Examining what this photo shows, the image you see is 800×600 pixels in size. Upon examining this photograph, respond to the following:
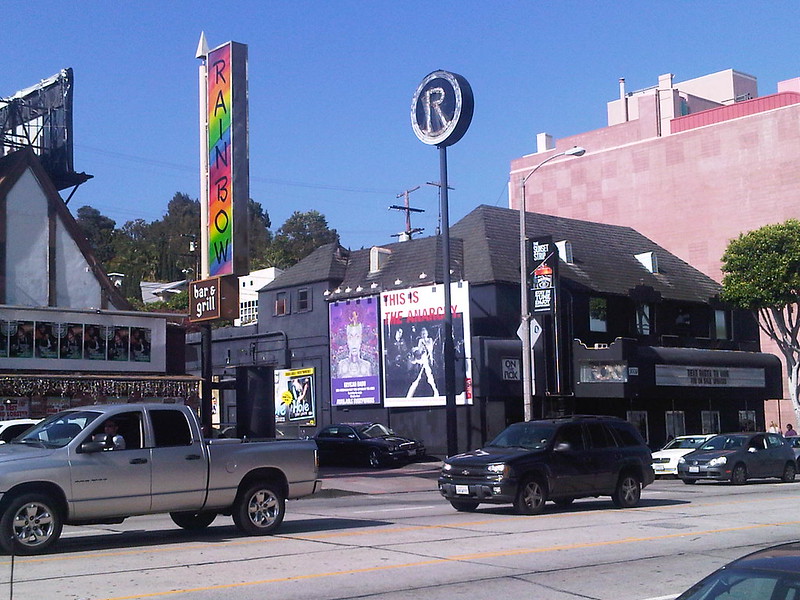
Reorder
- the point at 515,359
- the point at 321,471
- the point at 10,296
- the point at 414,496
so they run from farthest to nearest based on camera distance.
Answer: the point at 515,359 → the point at 321,471 → the point at 10,296 → the point at 414,496

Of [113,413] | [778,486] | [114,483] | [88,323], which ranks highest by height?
[88,323]

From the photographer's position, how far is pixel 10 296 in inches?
1089

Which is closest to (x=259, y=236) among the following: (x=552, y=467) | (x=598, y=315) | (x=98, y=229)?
(x=98, y=229)

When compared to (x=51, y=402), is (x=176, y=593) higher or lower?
lower

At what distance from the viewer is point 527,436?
18109 millimetres

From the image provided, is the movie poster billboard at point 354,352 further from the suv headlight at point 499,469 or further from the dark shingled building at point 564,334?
the suv headlight at point 499,469

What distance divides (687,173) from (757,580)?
56900mm

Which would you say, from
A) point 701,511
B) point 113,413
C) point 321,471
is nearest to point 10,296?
point 321,471

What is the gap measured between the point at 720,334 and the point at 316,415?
19.0 meters

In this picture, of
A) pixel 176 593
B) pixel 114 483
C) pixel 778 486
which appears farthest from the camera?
pixel 778 486

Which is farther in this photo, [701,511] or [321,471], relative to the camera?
[321,471]

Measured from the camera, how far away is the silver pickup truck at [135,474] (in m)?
12.0

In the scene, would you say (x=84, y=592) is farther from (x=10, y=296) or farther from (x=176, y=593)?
(x=10, y=296)

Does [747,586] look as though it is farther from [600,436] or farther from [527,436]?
[600,436]
